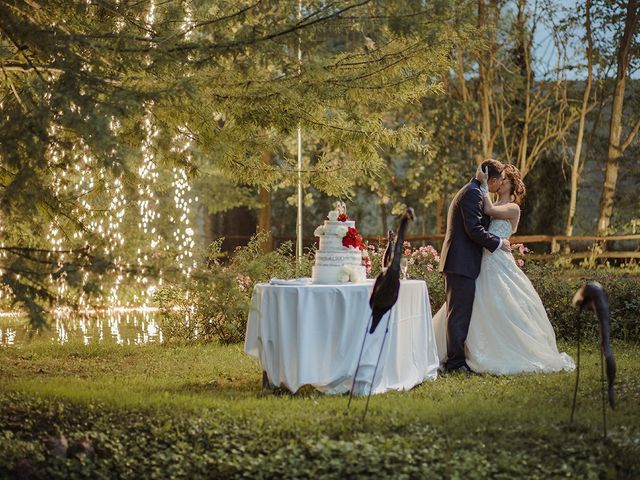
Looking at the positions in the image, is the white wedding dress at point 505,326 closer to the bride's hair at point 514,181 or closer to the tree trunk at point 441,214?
the bride's hair at point 514,181

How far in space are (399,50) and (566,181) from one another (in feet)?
51.1

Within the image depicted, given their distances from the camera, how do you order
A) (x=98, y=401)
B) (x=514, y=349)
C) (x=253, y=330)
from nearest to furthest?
1. (x=98, y=401)
2. (x=253, y=330)
3. (x=514, y=349)

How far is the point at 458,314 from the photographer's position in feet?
29.9

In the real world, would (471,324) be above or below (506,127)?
below

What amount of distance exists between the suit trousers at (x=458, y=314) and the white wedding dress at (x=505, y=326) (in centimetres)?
7

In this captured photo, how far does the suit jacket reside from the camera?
8.98 m

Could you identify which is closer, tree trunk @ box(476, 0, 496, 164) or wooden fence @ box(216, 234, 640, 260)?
wooden fence @ box(216, 234, 640, 260)

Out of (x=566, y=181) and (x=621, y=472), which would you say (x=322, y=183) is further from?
(x=566, y=181)

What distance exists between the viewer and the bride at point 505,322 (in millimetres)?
9070

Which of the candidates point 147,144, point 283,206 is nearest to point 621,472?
point 147,144

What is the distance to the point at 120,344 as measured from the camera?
12172 millimetres

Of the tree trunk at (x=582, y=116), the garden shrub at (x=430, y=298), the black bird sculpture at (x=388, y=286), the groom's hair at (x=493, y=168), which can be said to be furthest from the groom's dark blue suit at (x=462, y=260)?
the tree trunk at (x=582, y=116)

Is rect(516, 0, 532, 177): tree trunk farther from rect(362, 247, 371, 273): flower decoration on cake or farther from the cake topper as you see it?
the cake topper

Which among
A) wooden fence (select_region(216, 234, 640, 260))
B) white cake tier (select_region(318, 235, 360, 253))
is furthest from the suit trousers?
wooden fence (select_region(216, 234, 640, 260))
